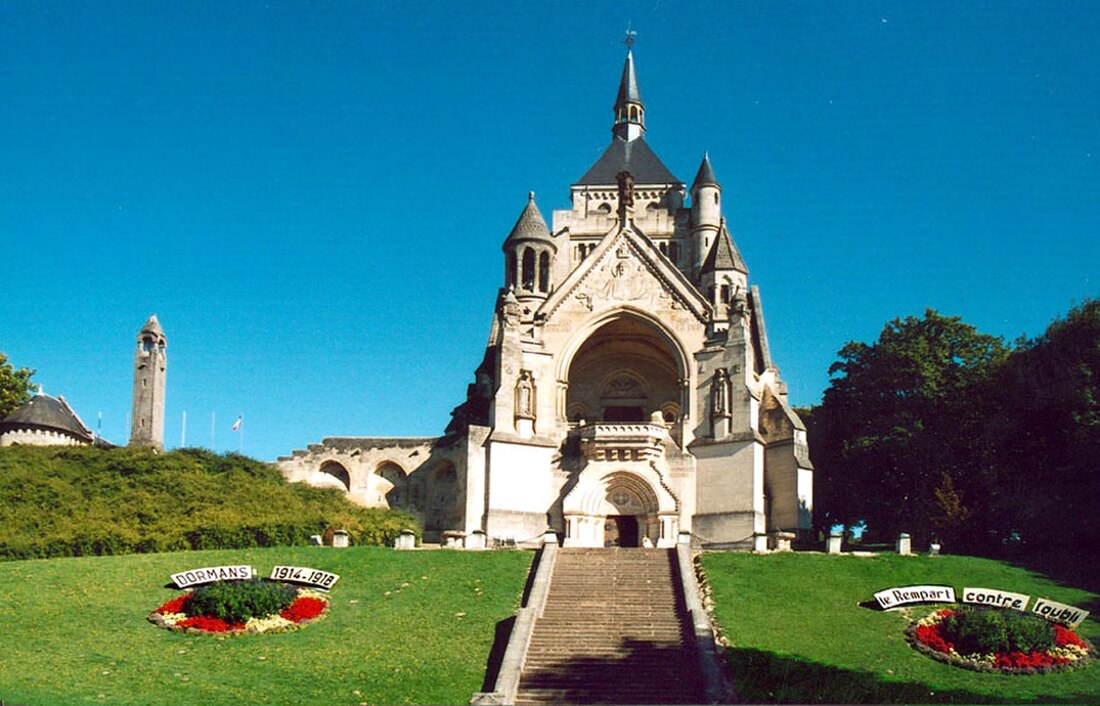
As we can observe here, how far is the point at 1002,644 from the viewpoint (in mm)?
30609

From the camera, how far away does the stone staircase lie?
28.7 m

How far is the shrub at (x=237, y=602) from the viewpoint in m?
32.9

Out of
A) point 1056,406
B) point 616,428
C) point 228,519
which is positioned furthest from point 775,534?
point 228,519

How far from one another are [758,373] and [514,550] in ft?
62.0

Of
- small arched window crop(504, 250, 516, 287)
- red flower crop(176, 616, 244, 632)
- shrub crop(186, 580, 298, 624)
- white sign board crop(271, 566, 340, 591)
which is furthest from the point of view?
small arched window crop(504, 250, 516, 287)

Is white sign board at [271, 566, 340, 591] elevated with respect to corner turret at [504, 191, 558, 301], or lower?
lower

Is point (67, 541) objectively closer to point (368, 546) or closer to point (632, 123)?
point (368, 546)

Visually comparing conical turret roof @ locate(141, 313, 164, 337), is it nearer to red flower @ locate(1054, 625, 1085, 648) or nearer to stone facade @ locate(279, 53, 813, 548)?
stone facade @ locate(279, 53, 813, 548)

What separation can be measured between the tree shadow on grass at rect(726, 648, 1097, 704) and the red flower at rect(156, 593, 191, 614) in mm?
14401

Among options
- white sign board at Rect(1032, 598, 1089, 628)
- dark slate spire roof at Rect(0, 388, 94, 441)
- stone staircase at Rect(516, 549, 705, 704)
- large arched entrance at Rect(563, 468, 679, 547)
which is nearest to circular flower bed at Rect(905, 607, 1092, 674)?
white sign board at Rect(1032, 598, 1089, 628)

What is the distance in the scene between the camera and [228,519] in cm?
4347

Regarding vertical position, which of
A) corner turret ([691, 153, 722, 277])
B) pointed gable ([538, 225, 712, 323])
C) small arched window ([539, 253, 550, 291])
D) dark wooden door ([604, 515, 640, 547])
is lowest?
dark wooden door ([604, 515, 640, 547])

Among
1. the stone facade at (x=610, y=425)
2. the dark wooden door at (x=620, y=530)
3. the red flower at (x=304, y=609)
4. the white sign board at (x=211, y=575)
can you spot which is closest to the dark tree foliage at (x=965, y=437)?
the stone facade at (x=610, y=425)

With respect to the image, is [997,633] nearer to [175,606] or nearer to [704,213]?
[175,606]
